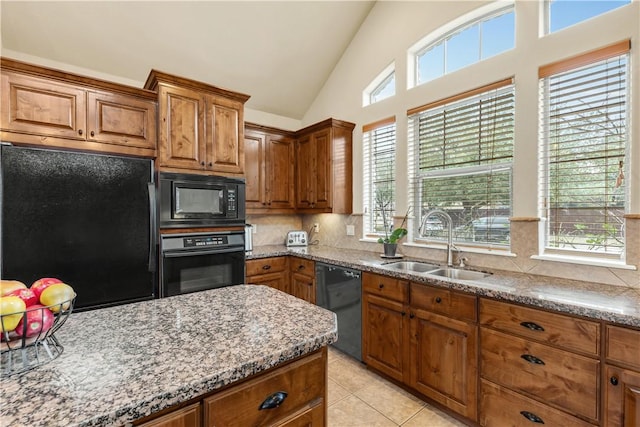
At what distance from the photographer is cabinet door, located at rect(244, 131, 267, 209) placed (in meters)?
3.46

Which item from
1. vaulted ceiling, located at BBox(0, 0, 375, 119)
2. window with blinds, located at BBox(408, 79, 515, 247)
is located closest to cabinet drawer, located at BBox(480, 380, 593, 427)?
window with blinds, located at BBox(408, 79, 515, 247)

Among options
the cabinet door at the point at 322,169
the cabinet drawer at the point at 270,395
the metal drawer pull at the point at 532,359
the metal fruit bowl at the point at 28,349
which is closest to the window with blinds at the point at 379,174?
the cabinet door at the point at 322,169

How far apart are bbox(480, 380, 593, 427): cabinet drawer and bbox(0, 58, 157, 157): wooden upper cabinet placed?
290cm

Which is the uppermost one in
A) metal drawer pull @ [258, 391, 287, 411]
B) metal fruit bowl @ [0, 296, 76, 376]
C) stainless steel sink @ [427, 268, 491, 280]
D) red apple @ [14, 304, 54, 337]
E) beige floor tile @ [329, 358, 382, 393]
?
red apple @ [14, 304, 54, 337]

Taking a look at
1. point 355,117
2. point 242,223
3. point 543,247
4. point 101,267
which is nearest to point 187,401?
point 101,267

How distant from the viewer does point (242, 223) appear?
9.10 ft

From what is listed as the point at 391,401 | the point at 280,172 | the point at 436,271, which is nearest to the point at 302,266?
the point at 280,172

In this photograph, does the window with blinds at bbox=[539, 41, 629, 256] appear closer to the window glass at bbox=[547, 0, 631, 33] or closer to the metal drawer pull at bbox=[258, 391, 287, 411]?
the window glass at bbox=[547, 0, 631, 33]

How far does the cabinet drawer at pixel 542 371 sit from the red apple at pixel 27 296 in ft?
6.64

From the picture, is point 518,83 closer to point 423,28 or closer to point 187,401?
point 423,28

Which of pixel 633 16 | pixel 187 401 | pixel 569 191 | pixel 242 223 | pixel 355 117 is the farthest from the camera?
pixel 355 117

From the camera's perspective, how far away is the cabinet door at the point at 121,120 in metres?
2.18

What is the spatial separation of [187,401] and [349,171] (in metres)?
3.01

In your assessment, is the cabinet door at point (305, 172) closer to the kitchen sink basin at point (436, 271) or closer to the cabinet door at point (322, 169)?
the cabinet door at point (322, 169)
